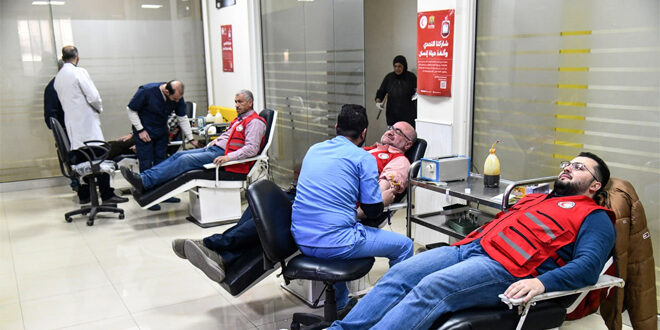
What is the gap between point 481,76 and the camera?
3971 millimetres

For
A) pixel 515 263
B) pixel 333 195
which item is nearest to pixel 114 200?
pixel 333 195

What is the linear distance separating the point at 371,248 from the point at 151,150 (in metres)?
3.60

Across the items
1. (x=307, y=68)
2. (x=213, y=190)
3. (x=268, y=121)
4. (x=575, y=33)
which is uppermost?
(x=575, y=33)

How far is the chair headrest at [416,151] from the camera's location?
3709 millimetres

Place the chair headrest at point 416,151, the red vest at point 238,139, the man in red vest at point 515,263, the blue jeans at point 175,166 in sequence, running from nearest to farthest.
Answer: the man in red vest at point 515,263 → the chair headrest at point 416,151 → the blue jeans at point 175,166 → the red vest at point 238,139

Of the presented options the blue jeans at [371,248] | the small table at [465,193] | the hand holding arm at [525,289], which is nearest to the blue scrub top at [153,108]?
the small table at [465,193]

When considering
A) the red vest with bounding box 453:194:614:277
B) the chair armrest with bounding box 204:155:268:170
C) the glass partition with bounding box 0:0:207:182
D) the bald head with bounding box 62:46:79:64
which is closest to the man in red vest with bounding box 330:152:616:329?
the red vest with bounding box 453:194:614:277

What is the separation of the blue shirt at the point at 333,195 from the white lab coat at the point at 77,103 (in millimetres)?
3752

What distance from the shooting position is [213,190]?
515 cm

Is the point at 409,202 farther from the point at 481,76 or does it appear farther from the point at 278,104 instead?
the point at 278,104

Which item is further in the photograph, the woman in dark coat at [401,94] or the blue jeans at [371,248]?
the woman in dark coat at [401,94]

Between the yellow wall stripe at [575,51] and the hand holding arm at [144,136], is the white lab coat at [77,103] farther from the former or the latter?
the yellow wall stripe at [575,51]

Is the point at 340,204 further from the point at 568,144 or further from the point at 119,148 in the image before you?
the point at 119,148

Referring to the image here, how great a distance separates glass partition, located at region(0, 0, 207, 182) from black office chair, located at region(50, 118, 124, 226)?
80.6 inches
